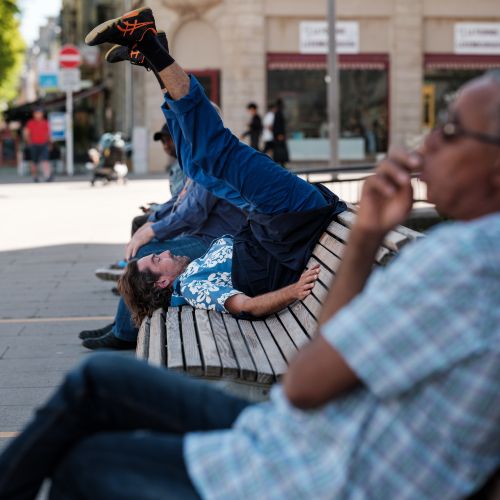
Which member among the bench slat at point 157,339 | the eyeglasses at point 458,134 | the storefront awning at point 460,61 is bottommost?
the bench slat at point 157,339

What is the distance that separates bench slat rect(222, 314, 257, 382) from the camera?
2865mm

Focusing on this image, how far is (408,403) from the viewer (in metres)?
1.53

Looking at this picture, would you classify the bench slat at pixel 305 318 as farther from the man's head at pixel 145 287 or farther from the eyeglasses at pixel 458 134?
the eyeglasses at pixel 458 134

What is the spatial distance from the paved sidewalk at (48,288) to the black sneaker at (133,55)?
71.3 inches

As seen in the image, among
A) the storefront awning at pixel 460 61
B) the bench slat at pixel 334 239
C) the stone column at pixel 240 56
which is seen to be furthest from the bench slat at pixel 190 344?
the storefront awning at pixel 460 61

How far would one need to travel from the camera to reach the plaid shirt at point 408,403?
1465 millimetres

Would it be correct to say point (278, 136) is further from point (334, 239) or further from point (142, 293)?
point (334, 239)

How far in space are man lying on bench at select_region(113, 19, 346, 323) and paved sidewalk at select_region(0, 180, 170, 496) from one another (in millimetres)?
845

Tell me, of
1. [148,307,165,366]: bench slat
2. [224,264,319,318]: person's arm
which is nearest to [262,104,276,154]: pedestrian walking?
[148,307,165,366]: bench slat

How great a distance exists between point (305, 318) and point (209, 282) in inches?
26.8

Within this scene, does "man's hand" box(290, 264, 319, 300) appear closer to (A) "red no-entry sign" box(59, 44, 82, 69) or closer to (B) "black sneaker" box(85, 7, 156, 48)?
(B) "black sneaker" box(85, 7, 156, 48)

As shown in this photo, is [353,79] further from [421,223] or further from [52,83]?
[421,223]

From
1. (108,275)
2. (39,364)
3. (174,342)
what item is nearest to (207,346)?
(174,342)

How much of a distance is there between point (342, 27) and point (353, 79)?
1.69 meters
